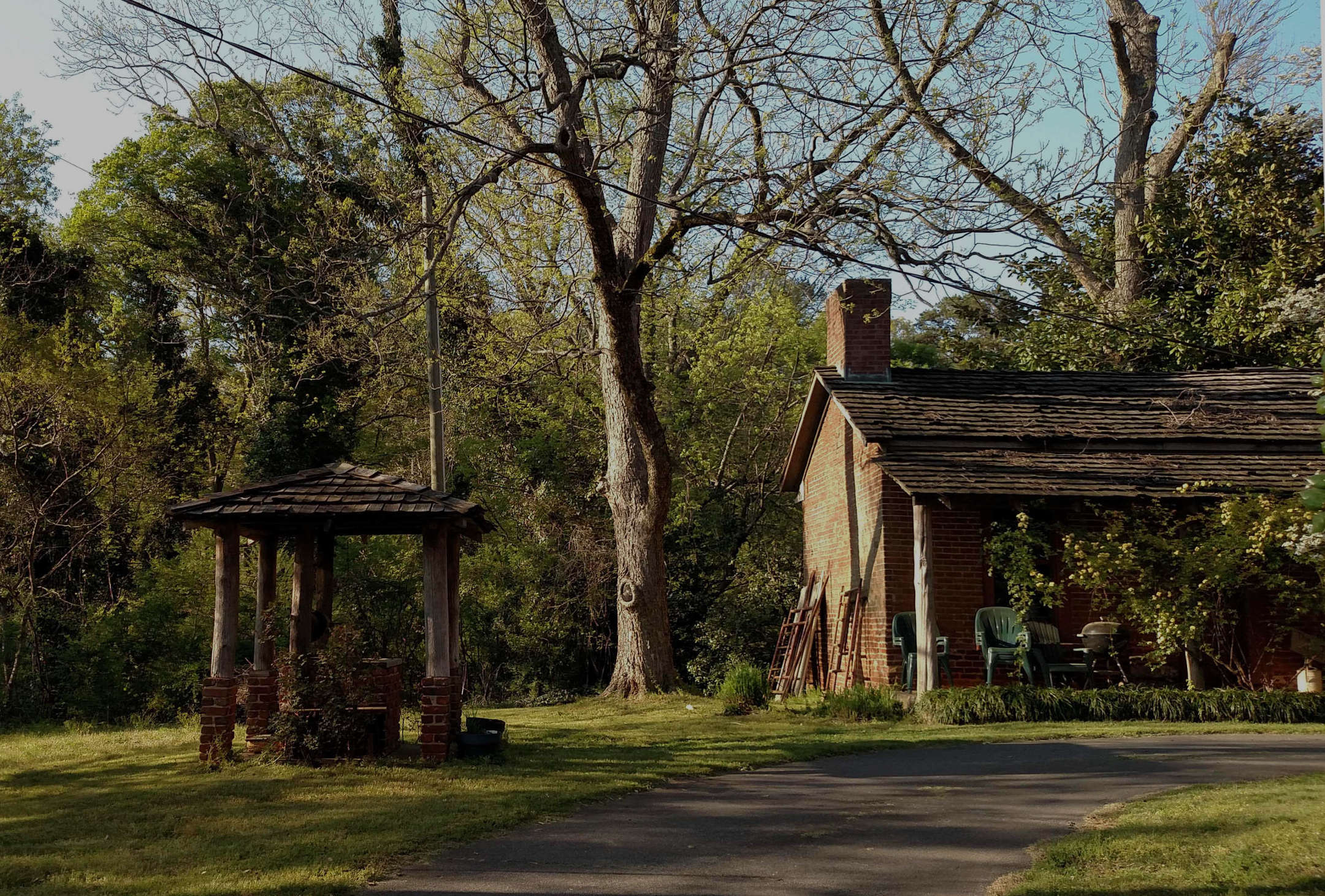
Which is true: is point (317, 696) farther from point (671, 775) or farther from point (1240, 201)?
point (1240, 201)

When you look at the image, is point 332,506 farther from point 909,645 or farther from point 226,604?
point 909,645

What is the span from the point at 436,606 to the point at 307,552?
1762mm

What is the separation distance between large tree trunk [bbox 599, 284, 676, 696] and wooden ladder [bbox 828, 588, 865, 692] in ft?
9.03

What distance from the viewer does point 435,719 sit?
10297 millimetres

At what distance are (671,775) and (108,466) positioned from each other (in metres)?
15.4

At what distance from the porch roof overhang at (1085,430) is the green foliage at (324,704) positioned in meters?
7.68

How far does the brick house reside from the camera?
15336 millimetres

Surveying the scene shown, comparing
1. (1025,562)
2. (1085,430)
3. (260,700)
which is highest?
(1085,430)

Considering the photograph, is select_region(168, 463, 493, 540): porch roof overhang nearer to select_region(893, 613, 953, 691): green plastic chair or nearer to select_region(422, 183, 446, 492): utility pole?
select_region(893, 613, 953, 691): green plastic chair

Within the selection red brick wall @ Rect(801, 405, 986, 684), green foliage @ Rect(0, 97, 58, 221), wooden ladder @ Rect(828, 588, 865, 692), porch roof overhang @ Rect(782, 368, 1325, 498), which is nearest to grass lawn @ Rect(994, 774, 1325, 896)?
porch roof overhang @ Rect(782, 368, 1325, 498)

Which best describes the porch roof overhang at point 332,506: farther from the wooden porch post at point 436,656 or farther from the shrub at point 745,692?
the shrub at point 745,692

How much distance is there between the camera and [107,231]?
1187 inches

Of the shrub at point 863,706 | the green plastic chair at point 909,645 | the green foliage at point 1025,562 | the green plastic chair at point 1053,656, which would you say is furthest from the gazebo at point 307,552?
the green plastic chair at point 1053,656

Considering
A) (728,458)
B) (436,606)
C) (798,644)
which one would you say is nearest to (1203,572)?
(798,644)
